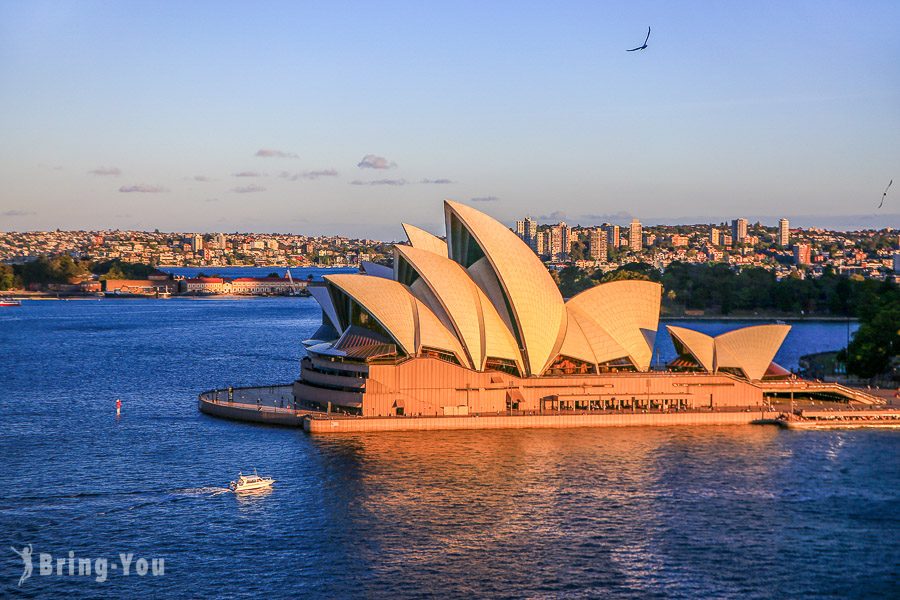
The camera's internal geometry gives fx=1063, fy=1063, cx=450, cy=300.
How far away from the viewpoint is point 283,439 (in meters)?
50.0

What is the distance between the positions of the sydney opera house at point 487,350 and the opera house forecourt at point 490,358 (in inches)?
2.5

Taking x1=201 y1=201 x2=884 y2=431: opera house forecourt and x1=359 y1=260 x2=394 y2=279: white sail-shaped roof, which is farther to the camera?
x1=359 y1=260 x2=394 y2=279: white sail-shaped roof

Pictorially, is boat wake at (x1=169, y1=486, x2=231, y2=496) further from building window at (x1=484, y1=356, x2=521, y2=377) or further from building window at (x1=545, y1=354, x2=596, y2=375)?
building window at (x1=545, y1=354, x2=596, y2=375)

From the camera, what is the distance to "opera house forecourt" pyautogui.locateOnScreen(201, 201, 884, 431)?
5412 centimetres

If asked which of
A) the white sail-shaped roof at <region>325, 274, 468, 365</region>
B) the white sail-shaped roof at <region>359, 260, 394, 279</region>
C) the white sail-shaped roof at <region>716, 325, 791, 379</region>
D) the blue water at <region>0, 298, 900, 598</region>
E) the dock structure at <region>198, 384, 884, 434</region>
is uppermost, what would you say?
the white sail-shaped roof at <region>359, 260, 394, 279</region>

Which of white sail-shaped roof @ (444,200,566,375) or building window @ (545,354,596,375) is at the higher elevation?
white sail-shaped roof @ (444,200,566,375)

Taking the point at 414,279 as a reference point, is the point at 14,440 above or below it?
below

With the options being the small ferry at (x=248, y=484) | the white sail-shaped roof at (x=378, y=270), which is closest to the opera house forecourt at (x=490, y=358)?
the white sail-shaped roof at (x=378, y=270)

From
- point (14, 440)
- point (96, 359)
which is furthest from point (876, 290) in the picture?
point (14, 440)

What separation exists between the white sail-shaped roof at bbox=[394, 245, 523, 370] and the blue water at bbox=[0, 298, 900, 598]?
5.26 meters

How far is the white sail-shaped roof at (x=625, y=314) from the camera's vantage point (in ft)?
194

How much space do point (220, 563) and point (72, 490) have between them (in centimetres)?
1081

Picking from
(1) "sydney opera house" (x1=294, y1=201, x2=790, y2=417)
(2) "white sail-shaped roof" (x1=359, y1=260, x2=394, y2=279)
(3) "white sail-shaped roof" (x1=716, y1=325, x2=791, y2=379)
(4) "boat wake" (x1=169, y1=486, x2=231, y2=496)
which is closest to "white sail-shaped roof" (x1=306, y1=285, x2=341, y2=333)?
(1) "sydney opera house" (x1=294, y1=201, x2=790, y2=417)

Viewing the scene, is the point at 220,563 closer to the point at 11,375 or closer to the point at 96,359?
the point at 11,375
